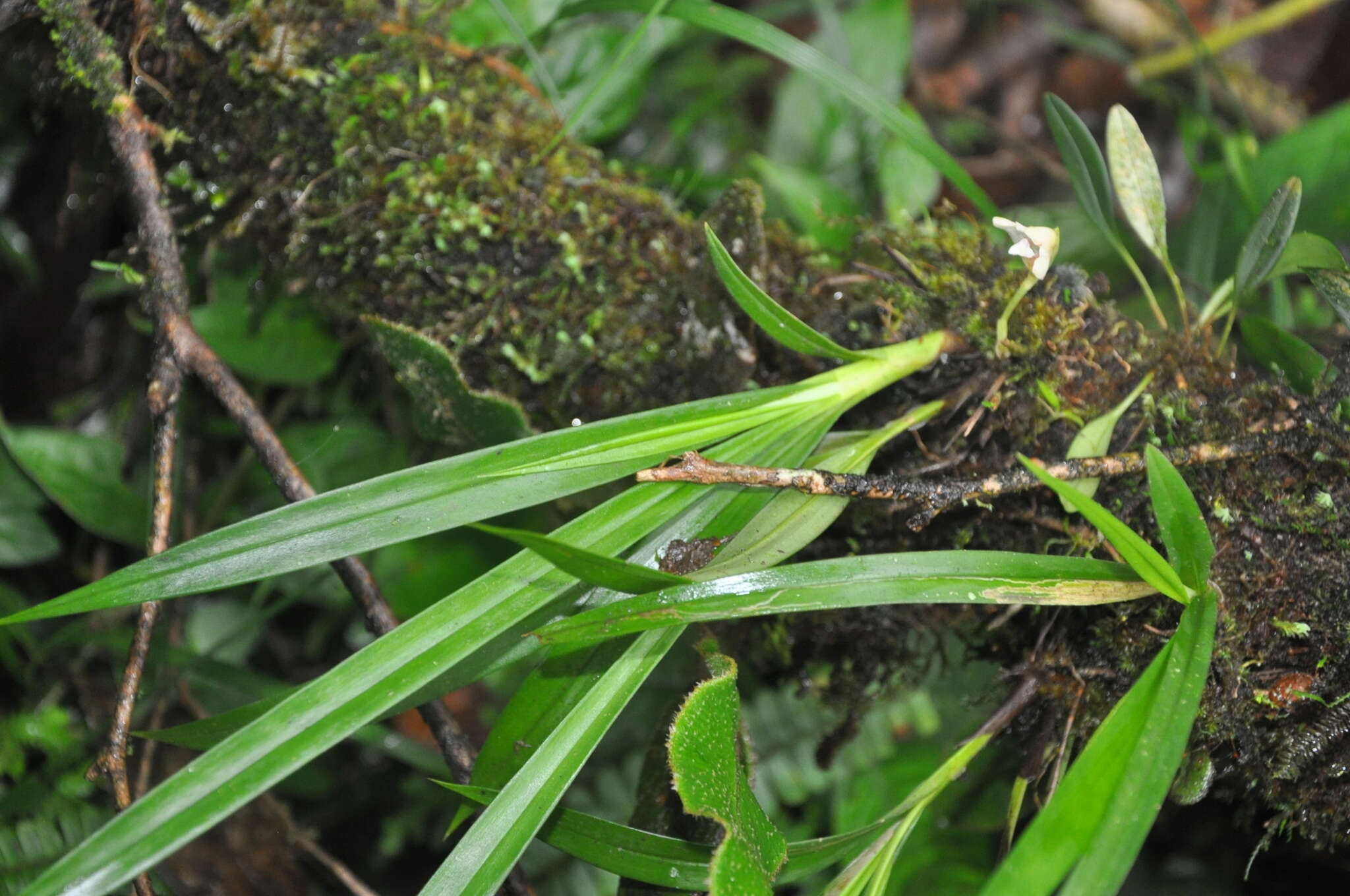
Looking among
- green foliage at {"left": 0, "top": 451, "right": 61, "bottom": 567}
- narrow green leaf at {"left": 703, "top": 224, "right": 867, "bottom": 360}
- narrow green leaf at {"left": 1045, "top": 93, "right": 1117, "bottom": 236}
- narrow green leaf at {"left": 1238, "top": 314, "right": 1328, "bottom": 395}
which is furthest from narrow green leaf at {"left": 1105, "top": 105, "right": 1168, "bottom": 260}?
green foliage at {"left": 0, "top": 451, "right": 61, "bottom": 567}

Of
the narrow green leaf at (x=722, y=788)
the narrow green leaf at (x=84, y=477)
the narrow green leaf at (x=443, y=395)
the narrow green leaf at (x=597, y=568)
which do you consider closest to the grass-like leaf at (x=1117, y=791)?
the narrow green leaf at (x=722, y=788)

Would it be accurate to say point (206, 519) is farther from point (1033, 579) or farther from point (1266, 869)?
point (1266, 869)

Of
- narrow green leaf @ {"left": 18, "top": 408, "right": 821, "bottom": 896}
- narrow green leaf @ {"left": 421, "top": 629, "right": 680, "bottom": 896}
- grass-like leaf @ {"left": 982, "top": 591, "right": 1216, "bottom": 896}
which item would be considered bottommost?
grass-like leaf @ {"left": 982, "top": 591, "right": 1216, "bottom": 896}

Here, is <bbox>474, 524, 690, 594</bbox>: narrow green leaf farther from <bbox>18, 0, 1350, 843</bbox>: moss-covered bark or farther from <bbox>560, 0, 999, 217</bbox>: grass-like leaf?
<bbox>560, 0, 999, 217</bbox>: grass-like leaf

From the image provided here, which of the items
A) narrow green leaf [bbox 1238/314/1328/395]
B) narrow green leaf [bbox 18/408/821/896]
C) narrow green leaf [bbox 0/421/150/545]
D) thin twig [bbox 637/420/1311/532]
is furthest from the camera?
narrow green leaf [bbox 0/421/150/545]

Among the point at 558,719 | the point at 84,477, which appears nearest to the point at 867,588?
the point at 558,719

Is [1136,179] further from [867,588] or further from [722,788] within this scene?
[722,788]

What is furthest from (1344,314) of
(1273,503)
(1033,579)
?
(1033,579)

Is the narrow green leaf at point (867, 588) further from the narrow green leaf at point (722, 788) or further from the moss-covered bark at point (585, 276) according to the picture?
the moss-covered bark at point (585, 276)
